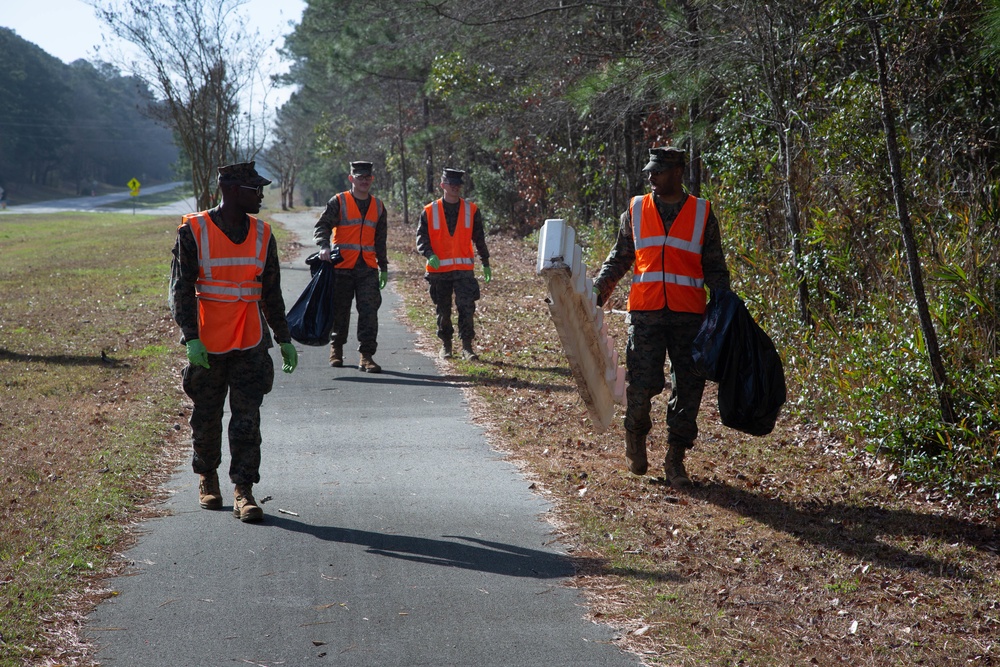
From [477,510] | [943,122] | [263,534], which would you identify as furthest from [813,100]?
[263,534]

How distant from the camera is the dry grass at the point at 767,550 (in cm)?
423

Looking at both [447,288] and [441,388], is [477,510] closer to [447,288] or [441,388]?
[441,388]

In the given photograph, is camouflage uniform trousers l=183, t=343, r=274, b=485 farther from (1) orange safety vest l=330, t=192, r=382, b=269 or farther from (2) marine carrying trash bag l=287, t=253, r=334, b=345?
(1) orange safety vest l=330, t=192, r=382, b=269

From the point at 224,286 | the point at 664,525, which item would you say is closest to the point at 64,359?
the point at 224,286

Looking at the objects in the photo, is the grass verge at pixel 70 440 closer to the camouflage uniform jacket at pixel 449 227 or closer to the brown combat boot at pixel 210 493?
the brown combat boot at pixel 210 493

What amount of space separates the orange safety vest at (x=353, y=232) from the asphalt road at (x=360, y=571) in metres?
2.93

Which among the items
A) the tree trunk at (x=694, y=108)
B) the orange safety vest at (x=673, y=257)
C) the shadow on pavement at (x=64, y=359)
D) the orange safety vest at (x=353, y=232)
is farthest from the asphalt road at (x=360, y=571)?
the tree trunk at (x=694, y=108)

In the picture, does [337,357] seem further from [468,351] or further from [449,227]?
[449,227]

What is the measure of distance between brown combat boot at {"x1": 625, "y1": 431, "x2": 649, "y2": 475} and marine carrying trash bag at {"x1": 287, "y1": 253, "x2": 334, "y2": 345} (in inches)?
153

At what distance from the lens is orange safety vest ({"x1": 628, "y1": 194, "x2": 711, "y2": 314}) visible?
20.0ft

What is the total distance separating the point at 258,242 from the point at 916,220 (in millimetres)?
4705

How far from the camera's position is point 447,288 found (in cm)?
1113

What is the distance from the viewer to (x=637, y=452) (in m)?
6.62

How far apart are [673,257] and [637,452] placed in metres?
1.33
